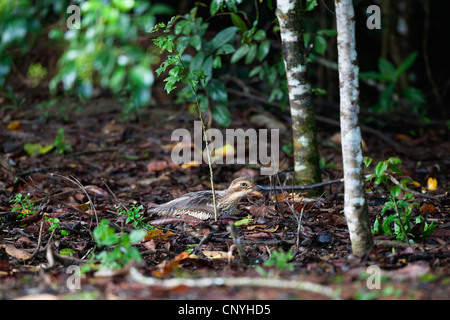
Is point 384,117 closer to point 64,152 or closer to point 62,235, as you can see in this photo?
point 64,152

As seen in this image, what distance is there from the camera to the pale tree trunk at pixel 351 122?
337 cm

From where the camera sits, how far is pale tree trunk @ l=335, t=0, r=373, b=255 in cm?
337

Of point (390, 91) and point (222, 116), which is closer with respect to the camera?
point (222, 116)

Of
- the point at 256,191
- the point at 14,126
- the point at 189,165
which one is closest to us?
the point at 256,191

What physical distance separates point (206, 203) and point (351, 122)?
6.81 feet

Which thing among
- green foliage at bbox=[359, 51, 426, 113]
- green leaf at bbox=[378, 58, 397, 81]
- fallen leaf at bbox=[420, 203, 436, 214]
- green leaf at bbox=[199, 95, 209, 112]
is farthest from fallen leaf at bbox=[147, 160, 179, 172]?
green leaf at bbox=[378, 58, 397, 81]

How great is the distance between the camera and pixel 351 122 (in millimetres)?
3408

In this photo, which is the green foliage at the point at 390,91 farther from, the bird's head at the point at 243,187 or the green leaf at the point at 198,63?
the bird's head at the point at 243,187

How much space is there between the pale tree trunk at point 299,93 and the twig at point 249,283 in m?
2.30

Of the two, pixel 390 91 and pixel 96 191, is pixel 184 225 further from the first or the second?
pixel 390 91

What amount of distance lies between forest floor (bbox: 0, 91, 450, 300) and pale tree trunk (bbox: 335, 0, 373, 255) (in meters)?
0.30

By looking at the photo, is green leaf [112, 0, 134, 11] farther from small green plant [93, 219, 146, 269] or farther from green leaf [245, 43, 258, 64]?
green leaf [245, 43, 258, 64]

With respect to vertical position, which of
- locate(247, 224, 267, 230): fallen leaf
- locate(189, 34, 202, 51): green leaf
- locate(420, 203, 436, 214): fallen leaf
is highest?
locate(189, 34, 202, 51): green leaf

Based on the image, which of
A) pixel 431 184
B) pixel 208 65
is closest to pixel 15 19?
pixel 208 65
